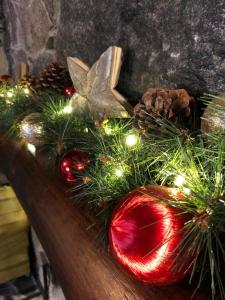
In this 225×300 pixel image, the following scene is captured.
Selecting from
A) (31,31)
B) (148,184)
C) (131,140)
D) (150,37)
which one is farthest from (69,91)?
(31,31)

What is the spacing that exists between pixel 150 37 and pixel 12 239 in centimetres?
94

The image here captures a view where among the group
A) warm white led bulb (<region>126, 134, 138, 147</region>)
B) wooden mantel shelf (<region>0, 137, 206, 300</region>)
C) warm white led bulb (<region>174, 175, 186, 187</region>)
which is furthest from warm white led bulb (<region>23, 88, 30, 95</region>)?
warm white led bulb (<region>174, 175, 186, 187</region>)

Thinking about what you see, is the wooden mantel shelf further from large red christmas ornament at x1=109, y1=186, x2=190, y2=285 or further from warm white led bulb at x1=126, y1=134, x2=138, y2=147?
warm white led bulb at x1=126, y1=134, x2=138, y2=147

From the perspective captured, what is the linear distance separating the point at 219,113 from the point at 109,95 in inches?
13.4

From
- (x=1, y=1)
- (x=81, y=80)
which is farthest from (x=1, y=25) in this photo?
(x=81, y=80)

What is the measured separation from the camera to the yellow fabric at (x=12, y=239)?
4.22ft

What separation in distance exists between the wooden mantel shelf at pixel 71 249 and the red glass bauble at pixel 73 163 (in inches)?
1.4

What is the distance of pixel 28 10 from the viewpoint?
1568 millimetres

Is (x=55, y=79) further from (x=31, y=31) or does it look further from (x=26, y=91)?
(x=31, y=31)

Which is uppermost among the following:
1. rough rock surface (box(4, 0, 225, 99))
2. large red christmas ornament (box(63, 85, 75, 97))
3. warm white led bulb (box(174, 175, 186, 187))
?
rough rock surface (box(4, 0, 225, 99))

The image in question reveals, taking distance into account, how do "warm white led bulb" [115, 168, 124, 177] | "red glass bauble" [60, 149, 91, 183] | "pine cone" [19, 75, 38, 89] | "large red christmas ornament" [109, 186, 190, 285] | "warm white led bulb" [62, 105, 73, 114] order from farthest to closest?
"pine cone" [19, 75, 38, 89] → "warm white led bulb" [62, 105, 73, 114] → "red glass bauble" [60, 149, 91, 183] → "warm white led bulb" [115, 168, 124, 177] → "large red christmas ornament" [109, 186, 190, 285]

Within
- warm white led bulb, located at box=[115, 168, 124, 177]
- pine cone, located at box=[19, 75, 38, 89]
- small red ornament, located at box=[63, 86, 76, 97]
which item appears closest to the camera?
warm white led bulb, located at box=[115, 168, 124, 177]

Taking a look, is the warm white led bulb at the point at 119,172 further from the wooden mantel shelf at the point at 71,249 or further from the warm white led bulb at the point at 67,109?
the warm white led bulb at the point at 67,109

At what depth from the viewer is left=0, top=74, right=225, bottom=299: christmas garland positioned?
1.28 feet
